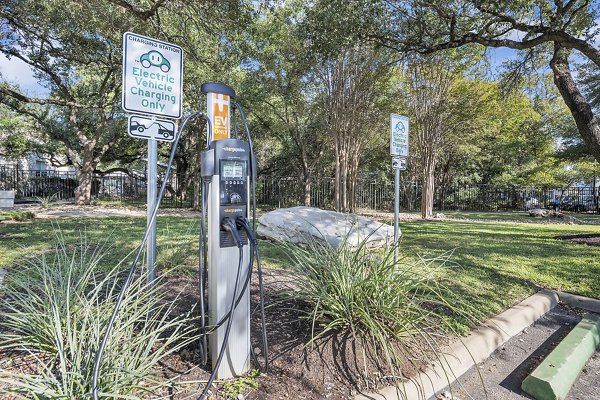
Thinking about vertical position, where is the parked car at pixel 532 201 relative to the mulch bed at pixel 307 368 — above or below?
above

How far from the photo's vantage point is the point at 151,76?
241 cm

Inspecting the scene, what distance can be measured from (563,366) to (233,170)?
8.44 ft

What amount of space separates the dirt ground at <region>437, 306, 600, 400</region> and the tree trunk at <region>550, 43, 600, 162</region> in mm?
5162

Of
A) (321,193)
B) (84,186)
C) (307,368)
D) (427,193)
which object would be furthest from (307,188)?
(307,368)

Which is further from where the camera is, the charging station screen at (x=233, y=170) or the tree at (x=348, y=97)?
the tree at (x=348, y=97)

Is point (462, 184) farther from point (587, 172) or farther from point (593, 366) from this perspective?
point (593, 366)

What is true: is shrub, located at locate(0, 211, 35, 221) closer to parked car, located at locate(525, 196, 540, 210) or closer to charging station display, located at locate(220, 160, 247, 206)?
charging station display, located at locate(220, 160, 247, 206)

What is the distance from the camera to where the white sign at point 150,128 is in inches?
93.1

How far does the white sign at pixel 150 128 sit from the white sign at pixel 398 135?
247cm

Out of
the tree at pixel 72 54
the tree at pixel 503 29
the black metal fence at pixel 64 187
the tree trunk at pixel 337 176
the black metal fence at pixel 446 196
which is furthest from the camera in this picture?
the black metal fence at pixel 64 187

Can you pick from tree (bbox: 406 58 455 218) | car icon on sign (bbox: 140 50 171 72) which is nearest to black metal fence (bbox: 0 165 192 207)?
tree (bbox: 406 58 455 218)

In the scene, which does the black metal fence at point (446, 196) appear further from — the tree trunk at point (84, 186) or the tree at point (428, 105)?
the tree trunk at point (84, 186)

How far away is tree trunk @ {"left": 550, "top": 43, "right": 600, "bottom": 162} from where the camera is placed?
6.78 metres

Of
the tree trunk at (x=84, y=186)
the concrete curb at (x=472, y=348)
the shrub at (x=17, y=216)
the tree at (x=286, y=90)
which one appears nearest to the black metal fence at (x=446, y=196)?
the tree at (x=286, y=90)
